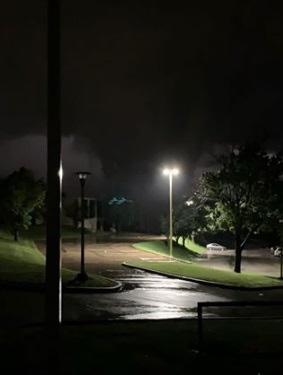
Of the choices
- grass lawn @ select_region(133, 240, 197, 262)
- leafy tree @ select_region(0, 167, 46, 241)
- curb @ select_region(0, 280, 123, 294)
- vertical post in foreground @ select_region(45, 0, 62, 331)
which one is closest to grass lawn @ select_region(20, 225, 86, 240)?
grass lawn @ select_region(133, 240, 197, 262)

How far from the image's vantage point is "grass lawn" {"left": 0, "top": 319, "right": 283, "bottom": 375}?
809 cm

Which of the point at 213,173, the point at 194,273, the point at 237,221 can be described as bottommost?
the point at 194,273

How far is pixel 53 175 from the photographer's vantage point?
6363mm

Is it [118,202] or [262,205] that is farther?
[118,202]

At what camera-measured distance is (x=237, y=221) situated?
117 ft

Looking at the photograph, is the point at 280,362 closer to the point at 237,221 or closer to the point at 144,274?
the point at 144,274

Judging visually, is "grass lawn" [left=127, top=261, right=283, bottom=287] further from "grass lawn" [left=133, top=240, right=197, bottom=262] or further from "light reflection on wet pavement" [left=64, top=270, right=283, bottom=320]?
"grass lawn" [left=133, top=240, right=197, bottom=262]

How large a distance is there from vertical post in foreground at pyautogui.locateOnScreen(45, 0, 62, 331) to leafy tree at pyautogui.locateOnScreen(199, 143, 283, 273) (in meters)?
29.4

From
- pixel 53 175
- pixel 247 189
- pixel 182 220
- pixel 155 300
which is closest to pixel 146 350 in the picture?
pixel 53 175

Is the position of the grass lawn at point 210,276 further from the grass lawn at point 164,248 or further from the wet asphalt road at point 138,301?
the grass lawn at point 164,248

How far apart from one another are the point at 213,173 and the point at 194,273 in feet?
25.3

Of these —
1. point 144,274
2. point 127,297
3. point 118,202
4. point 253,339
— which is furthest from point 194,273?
point 118,202

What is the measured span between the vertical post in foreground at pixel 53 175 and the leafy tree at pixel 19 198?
126 feet

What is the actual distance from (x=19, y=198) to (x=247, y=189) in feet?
60.8
